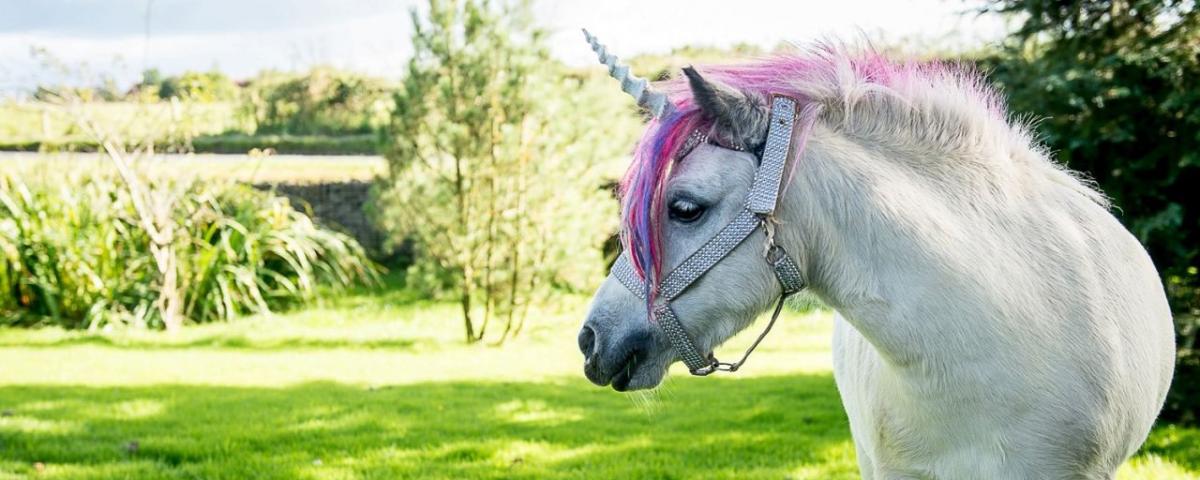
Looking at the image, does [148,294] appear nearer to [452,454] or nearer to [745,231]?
[452,454]

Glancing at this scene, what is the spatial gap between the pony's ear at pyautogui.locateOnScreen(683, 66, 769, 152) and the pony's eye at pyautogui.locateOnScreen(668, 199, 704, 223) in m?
0.16

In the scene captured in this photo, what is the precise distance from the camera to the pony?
2127mm

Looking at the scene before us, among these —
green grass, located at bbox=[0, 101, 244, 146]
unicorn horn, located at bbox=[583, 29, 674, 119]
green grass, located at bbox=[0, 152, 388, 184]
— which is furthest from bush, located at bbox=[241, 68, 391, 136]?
unicorn horn, located at bbox=[583, 29, 674, 119]

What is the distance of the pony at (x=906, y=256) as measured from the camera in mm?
2127

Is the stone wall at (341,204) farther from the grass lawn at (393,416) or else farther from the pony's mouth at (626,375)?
the pony's mouth at (626,375)

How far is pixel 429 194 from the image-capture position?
10664 mm

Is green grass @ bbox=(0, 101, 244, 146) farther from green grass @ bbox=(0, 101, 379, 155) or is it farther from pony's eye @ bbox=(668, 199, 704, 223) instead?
pony's eye @ bbox=(668, 199, 704, 223)

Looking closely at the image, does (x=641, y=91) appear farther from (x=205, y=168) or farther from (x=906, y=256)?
(x=205, y=168)

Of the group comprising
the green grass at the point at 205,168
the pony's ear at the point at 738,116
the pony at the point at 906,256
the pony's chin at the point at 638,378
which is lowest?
the green grass at the point at 205,168

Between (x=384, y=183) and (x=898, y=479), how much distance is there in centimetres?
917

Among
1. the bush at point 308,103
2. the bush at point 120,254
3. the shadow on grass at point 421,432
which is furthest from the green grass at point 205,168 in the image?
the bush at point 308,103

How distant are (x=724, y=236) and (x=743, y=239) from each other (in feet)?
0.14

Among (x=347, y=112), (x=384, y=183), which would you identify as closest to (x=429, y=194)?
(x=384, y=183)

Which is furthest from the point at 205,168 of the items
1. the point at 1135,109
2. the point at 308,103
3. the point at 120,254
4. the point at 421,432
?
the point at 308,103
